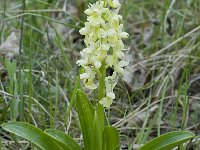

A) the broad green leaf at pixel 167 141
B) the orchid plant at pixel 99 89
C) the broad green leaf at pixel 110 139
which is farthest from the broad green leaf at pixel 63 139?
the broad green leaf at pixel 167 141

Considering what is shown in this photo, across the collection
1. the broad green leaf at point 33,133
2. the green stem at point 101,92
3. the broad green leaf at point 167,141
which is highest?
the green stem at point 101,92

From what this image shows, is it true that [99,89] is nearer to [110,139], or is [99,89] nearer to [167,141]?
[110,139]

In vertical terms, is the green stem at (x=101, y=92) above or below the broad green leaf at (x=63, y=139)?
above

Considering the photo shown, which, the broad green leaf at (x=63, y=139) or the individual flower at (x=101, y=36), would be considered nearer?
the individual flower at (x=101, y=36)

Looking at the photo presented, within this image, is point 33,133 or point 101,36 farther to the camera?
point 33,133

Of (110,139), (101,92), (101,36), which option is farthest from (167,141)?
(101,36)

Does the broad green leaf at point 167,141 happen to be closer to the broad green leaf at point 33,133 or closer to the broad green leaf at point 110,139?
the broad green leaf at point 110,139
